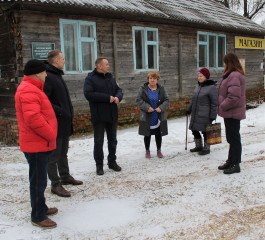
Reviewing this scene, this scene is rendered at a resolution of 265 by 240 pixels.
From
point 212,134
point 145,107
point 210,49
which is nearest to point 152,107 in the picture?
point 145,107

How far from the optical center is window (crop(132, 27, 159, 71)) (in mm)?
9906

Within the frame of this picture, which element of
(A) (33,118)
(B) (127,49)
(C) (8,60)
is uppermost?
(B) (127,49)

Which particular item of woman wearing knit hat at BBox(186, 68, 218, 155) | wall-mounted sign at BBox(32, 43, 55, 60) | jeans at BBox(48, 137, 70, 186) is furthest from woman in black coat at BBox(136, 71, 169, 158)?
wall-mounted sign at BBox(32, 43, 55, 60)

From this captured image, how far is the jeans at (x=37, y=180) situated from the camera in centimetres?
295

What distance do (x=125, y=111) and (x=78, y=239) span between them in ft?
23.1

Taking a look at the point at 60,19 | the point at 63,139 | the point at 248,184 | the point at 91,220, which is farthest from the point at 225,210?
the point at 60,19

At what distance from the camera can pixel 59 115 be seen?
12.6 ft

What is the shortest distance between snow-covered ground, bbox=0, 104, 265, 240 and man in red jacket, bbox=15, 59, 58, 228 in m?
0.30

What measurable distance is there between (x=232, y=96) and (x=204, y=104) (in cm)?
129

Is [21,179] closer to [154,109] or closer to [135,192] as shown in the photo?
[135,192]

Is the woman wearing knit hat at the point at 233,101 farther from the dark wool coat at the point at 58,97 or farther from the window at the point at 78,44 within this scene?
the window at the point at 78,44

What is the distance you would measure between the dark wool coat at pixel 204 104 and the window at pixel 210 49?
7146 millimetres

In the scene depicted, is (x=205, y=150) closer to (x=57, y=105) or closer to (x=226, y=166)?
(x=226, y=166)

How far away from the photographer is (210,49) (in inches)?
515
